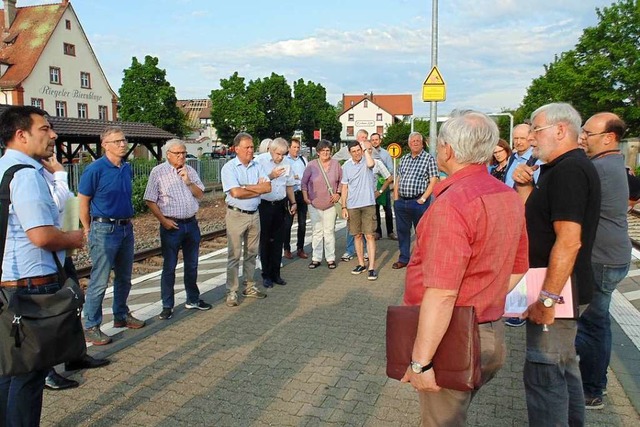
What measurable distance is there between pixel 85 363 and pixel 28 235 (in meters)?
2.02

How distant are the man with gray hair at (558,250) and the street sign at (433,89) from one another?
852 centimetres

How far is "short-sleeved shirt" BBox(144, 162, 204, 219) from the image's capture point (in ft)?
19.4

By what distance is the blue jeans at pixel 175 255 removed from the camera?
235 inches

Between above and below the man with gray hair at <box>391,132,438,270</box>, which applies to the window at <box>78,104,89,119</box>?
above

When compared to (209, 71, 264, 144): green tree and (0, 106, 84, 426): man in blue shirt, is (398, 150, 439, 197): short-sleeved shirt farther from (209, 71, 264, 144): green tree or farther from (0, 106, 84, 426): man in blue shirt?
(209, 71, 264, 144): green tree

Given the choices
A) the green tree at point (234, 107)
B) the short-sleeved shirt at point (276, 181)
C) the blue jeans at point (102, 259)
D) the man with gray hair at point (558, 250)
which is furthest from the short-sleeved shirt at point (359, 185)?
the green tree at point (234, 107)

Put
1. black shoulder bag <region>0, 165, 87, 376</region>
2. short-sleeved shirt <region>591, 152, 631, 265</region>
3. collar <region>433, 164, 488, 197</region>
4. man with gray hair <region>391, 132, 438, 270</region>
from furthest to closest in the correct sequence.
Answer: man with gray hair <region>391, 132, 438, 270</region> → short-sleeved shirt <region>591, 152, 631, 265</region> → black shoulder bag <region>0, 165, 87, 376</region> → collar <region>433, 164, 488, 197</region>

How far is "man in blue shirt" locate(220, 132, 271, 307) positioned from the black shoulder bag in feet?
11.5

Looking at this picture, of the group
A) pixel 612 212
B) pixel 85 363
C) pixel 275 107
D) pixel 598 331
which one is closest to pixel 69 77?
pixel 275 107

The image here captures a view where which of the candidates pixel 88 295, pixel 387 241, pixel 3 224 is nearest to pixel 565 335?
pixel 3 224

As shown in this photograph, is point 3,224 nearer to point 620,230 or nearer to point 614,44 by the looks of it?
point 620,230

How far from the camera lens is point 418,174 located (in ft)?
→ 27.2

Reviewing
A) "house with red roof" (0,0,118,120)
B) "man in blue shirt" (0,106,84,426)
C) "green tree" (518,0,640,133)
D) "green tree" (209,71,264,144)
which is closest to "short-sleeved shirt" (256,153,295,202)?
"man in blue shirt" (0,106,84,426)

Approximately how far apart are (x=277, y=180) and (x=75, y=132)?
11914mm
